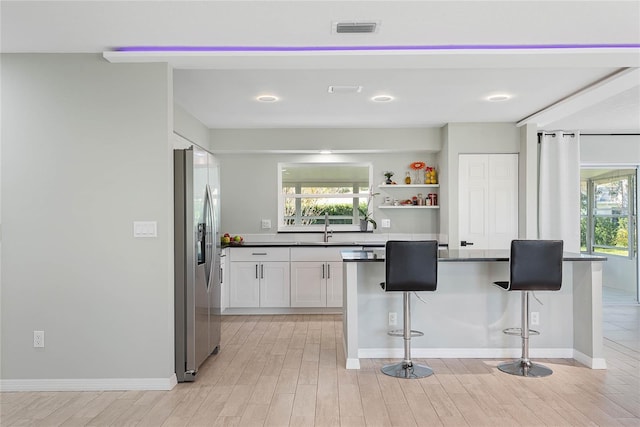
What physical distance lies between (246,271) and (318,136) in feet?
6.66

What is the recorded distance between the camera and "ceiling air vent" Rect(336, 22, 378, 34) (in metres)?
3.08

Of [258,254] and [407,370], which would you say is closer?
[407,370]

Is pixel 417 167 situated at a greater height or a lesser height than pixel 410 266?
greater

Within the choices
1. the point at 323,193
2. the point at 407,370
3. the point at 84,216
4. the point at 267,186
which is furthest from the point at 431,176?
the point at 84,216

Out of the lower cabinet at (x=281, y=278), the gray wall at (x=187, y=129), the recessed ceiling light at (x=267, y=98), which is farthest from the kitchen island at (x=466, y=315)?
the gray wall at (x=187, y=129)

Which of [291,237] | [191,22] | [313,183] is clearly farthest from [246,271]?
[191,22]

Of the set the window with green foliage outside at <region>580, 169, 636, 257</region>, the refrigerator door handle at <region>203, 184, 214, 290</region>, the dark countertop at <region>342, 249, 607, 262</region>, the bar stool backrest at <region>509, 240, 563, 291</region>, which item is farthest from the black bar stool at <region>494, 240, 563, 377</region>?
the window with green foliage outside at <region>580, 169, 636, 257</region>

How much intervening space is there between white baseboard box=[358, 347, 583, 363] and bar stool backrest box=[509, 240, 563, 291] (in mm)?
851

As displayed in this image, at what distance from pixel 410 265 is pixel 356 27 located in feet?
5.72

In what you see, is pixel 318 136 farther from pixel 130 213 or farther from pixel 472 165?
pixel 130 213

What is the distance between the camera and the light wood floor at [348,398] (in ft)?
10.1

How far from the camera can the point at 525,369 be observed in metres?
3.97

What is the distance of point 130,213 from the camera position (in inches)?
144

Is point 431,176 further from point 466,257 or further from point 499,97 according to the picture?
point 466,257
